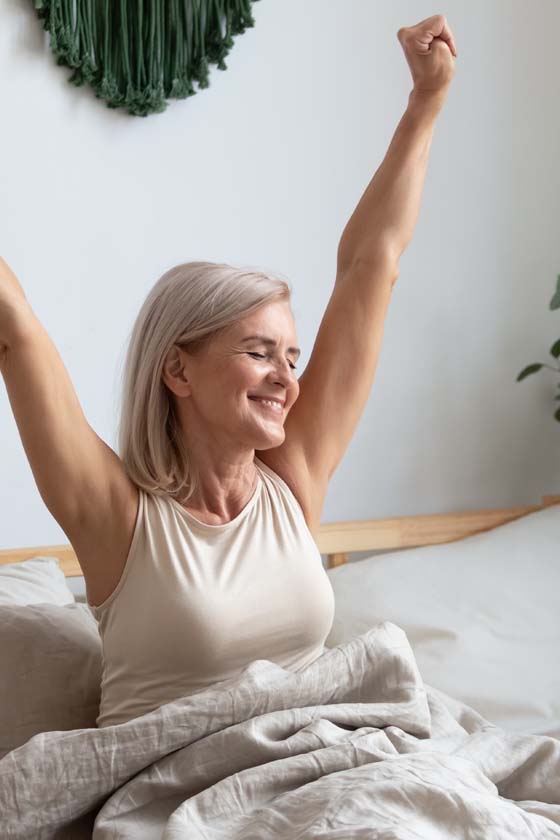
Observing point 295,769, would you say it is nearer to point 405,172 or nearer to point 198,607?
point 198,607

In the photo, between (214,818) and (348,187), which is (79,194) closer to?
(348,187)

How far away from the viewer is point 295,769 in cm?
98

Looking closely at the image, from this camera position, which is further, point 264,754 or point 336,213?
point 336,213

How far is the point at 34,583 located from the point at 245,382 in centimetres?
58

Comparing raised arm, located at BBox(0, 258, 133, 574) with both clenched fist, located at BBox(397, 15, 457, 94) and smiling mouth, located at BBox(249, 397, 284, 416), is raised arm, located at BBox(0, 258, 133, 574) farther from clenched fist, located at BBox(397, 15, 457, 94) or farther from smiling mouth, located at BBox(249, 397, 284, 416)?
clenched fist, located at BBox(397, 15, 457, 94)

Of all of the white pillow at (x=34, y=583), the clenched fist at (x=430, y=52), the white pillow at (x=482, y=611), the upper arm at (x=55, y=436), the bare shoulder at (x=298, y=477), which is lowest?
the white pillow at (x=482, y=611)

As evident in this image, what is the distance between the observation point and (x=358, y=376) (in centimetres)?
139

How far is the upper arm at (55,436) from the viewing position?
3.70ft

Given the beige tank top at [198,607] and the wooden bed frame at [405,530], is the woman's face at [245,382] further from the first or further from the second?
the wooden bed frame at [405,530]

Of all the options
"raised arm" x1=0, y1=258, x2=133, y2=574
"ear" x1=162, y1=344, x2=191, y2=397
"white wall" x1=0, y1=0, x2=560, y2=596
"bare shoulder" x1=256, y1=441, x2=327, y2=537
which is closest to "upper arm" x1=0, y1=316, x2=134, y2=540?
"raised arm" x1=0, y1=258, x2=133, y2=574

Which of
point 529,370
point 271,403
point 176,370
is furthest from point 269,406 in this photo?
point 529,370

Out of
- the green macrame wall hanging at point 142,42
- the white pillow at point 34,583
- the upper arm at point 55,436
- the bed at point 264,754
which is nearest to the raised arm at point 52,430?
the upper arm at point 55,436

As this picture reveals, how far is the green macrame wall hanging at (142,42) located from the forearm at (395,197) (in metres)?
0.67

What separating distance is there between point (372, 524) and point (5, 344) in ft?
3.82
